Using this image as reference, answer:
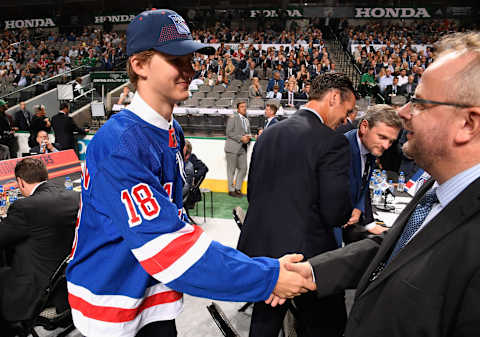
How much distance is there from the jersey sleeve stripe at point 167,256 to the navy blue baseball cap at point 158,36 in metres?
0.57

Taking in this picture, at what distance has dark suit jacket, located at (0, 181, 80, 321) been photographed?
2.23 metres

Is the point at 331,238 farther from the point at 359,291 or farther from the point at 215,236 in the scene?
the point at 215,236

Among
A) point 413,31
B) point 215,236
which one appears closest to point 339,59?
point 413,31

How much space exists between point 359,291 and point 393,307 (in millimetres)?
224

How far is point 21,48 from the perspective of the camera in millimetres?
17500

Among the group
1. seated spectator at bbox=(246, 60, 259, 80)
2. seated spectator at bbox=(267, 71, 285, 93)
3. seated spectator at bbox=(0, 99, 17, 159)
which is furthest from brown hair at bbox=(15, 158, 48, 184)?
seated spectator at bbox=(246, 60, 259, 80)

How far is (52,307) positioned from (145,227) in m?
1.91

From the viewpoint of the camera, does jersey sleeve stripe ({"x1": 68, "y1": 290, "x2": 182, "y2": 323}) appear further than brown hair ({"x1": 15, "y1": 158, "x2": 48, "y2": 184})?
No

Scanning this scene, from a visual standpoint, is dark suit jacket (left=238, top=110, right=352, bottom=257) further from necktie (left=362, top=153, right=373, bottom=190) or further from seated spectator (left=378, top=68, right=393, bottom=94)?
seated spectator (left=378, top=68, right=393, bottom=94)

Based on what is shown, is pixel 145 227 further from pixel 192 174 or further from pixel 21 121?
pixel 21 121

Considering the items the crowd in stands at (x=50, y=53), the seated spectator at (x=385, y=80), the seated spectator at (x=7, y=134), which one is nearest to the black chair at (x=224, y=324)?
the seated spectator at (x=7, y=134)

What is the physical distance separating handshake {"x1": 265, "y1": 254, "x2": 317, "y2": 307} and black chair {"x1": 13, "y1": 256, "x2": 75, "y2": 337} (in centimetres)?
154

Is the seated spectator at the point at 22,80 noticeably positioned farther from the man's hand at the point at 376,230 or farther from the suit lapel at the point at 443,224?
the suit lapel at the point at 443,224

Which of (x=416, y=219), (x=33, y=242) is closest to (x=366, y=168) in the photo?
(x=416, y=219)
